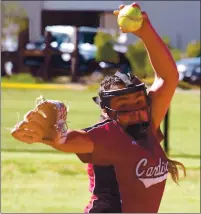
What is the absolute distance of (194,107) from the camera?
1955 centimetres

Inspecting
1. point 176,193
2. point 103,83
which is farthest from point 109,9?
point 103,83

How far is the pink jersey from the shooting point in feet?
12.4

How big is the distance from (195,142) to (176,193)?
167 inches

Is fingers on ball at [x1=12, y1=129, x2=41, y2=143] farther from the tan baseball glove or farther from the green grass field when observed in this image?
the green grass field

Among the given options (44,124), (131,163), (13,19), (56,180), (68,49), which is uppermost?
(44,124)

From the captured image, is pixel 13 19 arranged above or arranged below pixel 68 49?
above

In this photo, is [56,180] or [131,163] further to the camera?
[56,180]

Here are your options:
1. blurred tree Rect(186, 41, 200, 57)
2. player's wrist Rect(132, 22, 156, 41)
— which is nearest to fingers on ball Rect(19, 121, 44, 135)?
player's wrist Rect(132, 22, 156, 41)

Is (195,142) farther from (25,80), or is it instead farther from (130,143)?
(25,80)

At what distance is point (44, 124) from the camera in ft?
11.3

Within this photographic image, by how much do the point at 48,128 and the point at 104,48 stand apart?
83.1ft

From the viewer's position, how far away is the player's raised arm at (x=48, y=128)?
3.42m

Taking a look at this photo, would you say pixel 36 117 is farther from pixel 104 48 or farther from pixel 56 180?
pixel 104 48

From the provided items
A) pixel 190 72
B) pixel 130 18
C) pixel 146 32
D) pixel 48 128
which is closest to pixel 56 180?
pixel 146 32
